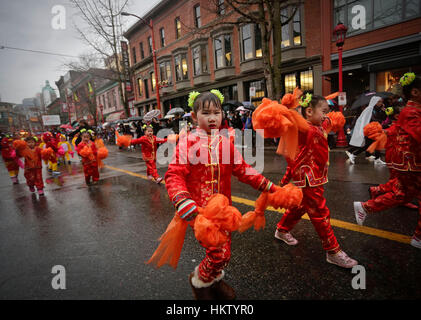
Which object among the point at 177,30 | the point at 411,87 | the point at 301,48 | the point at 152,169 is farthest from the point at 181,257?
the point at 177,30

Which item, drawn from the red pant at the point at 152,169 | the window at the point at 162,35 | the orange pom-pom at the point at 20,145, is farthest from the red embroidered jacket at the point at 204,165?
the window at the point at 162,35

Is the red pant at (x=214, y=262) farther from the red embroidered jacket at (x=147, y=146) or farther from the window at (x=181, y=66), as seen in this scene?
the window at (x=181, y=66)

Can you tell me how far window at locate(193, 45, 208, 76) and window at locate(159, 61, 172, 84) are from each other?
4663 millimetres

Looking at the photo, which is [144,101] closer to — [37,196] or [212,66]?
[212,66]

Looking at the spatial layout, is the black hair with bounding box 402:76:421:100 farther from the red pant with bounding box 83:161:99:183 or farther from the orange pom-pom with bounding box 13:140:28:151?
the orange pom-pom with bounding box 13:140:28:151

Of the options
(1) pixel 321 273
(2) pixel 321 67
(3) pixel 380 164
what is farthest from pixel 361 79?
(1) pixel 321 273

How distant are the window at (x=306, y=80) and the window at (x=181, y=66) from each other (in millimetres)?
12581

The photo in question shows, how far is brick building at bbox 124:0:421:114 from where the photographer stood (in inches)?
454

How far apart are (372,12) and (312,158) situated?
573 inches

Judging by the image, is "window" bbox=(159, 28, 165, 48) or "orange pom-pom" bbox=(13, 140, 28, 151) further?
"window" bbox=(159, 28, 165, 48)

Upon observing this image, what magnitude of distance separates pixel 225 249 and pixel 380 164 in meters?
6.86

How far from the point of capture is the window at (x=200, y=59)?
21.5 meters

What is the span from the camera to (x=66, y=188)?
7184 mm

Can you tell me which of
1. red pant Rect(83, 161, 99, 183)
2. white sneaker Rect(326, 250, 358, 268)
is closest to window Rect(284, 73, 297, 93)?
red pant Rect(83, 161, 99, 183)
